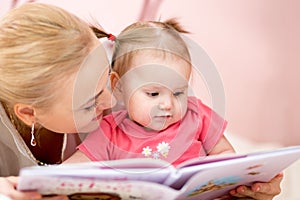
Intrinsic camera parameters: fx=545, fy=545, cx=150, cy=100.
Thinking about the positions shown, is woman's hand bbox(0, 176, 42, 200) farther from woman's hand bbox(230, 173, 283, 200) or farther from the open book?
woman's hand bbox(230, 173, 283, 200)

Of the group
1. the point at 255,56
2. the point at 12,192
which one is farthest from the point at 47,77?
the point at 255,56

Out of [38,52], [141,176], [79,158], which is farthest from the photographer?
[79,158]

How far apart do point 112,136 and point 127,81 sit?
0.43 feet

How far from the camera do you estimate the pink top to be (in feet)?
3.95

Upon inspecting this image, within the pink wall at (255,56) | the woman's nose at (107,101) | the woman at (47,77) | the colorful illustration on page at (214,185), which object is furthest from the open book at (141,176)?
the pink wall at (255,56)

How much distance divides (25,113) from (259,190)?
515mm

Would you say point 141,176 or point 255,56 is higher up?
point 255,56

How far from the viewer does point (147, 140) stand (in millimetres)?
1234

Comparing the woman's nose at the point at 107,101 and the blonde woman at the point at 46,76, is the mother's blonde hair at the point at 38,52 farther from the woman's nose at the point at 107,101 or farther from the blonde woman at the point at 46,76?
the woman's nose at the point at 107,101

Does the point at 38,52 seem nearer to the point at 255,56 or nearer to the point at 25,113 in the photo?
the point at 25,113

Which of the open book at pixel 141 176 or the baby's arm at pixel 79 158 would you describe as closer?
the open book at pixel 141 176

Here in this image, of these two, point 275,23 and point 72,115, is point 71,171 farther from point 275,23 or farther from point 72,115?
point 275,23

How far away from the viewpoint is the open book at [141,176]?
0.89m

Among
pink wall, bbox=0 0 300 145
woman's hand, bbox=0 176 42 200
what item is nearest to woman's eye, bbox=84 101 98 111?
woman's hand, bbox=0 176 42 200
